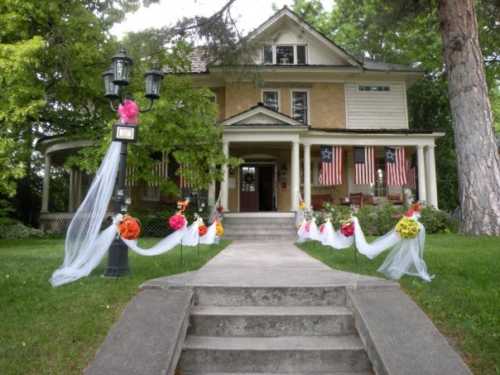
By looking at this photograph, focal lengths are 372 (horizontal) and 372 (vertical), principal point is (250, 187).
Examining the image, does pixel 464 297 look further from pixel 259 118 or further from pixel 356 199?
pixel 356 199

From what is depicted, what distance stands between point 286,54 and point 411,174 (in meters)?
9.31

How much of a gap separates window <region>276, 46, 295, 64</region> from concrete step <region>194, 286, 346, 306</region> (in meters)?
16.6

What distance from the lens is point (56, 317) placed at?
3.91 meters

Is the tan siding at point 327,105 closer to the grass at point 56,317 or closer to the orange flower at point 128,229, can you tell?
the grass at point 56,317

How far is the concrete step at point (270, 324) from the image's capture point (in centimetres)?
394

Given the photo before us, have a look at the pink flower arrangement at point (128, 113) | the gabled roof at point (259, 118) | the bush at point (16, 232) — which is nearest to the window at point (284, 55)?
the gabled roof at point (259, 118)

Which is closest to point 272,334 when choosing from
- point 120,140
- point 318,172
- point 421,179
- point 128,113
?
point 120,140

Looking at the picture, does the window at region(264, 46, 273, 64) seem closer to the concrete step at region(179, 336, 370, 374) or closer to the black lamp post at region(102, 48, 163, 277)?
the black lamp post at region(102, 48, 163, 277)

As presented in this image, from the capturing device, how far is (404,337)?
11.2 ft

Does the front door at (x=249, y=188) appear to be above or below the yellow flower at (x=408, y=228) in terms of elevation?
above

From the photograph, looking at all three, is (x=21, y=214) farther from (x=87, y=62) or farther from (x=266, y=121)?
(x=266, y=121)

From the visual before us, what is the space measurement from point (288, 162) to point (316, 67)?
15.7ft

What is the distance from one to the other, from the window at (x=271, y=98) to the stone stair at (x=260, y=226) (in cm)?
652

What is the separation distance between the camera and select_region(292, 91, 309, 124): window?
18.7 m
